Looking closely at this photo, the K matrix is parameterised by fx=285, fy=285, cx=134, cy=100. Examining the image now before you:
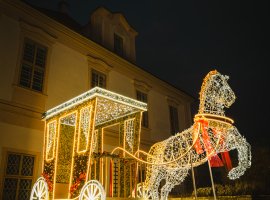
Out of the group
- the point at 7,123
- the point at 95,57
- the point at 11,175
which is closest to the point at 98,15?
the point at 95,57

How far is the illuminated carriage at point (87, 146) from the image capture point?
23.1 ft

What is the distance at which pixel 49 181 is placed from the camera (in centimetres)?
828

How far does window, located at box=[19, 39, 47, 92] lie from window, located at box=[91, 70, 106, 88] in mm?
2551

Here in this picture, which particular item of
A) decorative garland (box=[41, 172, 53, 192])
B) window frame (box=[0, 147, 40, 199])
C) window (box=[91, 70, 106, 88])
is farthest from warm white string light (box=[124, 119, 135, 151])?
window (box=[91, 70, 106, 88])

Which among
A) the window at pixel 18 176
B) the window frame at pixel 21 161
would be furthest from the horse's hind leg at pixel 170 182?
the window at pixel 18 176

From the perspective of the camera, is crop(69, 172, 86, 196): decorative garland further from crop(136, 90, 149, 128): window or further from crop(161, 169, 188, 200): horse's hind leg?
crop(136, 90, 149, 128): window

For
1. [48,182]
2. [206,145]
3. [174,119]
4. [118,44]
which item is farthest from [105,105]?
[174,119]

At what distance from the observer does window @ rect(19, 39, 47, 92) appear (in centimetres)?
998

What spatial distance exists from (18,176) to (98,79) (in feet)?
18.4

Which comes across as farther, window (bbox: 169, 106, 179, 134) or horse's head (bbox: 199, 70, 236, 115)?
window (bbox: 169, 106, 179, 134)

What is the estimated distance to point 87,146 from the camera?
704 centimetres

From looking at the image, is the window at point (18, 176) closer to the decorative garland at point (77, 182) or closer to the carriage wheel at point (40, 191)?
the carriage wheel at point (40, 191)

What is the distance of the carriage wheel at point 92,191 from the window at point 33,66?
4986mm

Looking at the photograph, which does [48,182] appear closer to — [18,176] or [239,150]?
[18,176]
